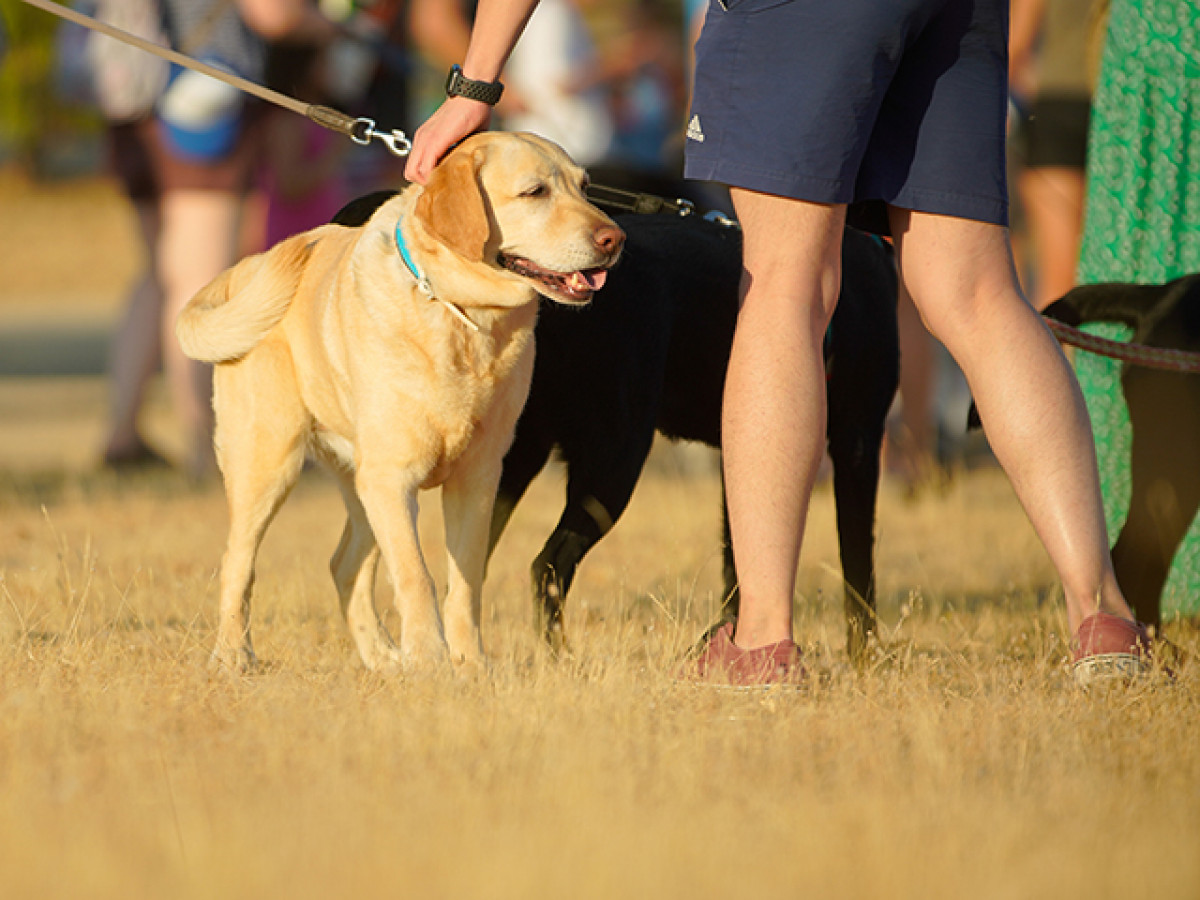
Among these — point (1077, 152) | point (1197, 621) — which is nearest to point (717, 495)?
point (1077, 152)

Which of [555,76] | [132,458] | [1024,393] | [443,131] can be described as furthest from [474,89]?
[555,76]

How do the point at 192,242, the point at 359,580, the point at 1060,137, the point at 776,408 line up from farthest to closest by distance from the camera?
the point at 192,242
the point at 1060,137
the point at 359,580
the point at 776,408

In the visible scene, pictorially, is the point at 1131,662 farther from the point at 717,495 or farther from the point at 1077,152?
the point at 717,495

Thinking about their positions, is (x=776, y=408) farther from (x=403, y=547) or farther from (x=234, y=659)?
(x=234, y=659)

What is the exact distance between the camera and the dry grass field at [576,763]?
1833 millimetres

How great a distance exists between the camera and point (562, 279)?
2967 mm

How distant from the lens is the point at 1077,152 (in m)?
5.22

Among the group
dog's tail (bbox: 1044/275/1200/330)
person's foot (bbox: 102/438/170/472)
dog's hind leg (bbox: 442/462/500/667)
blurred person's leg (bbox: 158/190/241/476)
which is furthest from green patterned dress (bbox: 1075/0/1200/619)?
person's foot (bbox: 102/438/170/472)

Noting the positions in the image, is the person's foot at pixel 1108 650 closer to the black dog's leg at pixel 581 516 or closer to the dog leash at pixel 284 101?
the black dog's leg at pixel 581 516

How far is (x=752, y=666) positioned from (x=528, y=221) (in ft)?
3.37

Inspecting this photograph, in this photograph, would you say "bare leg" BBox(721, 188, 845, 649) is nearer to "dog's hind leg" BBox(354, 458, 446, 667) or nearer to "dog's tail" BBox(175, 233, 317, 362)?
"dog's hind leg" BBox(354, 458, 446, 667)

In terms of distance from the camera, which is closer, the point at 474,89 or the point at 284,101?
the point at 474,89

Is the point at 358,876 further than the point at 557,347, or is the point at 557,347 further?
the point at 557,347

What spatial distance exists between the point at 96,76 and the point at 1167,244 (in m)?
4.46
